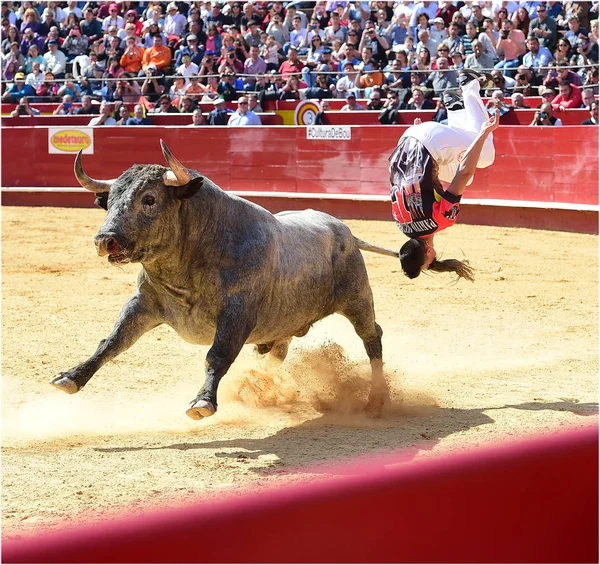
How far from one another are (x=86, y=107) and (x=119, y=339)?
12.8m

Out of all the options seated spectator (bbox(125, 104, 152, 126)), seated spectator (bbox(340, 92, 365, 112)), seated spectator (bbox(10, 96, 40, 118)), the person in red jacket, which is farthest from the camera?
seated spectator (bbox(10, 96, 40, 118))

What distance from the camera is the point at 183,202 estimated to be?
4.50 m

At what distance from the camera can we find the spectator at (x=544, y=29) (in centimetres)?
1258

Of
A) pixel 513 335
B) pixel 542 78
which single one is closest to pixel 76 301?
pixel 513 335

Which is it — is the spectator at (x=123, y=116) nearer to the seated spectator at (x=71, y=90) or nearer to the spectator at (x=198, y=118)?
the spectator at (x=198, y=118)

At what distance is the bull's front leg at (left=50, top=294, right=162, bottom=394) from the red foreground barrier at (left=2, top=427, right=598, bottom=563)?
3.35 meters

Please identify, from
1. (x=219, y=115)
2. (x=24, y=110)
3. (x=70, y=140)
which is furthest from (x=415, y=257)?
(x=24, y=110)

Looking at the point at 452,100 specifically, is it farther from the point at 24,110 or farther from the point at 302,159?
the point at 24,110

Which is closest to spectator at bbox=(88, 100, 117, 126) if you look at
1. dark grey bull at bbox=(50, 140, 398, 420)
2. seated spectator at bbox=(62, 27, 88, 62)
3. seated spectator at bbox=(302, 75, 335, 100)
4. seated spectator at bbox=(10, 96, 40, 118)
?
seated spectator at bbox=(10, 96, 40, 118)

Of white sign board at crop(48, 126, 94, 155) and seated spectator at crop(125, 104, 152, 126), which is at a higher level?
seated spectator at crop(125, 104, 152, 126)

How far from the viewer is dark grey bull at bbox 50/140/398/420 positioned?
4309mm

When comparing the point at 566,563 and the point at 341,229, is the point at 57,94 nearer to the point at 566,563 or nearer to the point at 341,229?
the point at 341,229

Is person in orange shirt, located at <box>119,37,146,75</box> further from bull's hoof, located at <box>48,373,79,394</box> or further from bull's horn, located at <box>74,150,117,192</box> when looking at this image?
bull's hoof, located at <box>48,373,79,394</box>

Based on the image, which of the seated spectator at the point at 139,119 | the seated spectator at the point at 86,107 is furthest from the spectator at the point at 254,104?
the seated spectator at the point at 86,107
